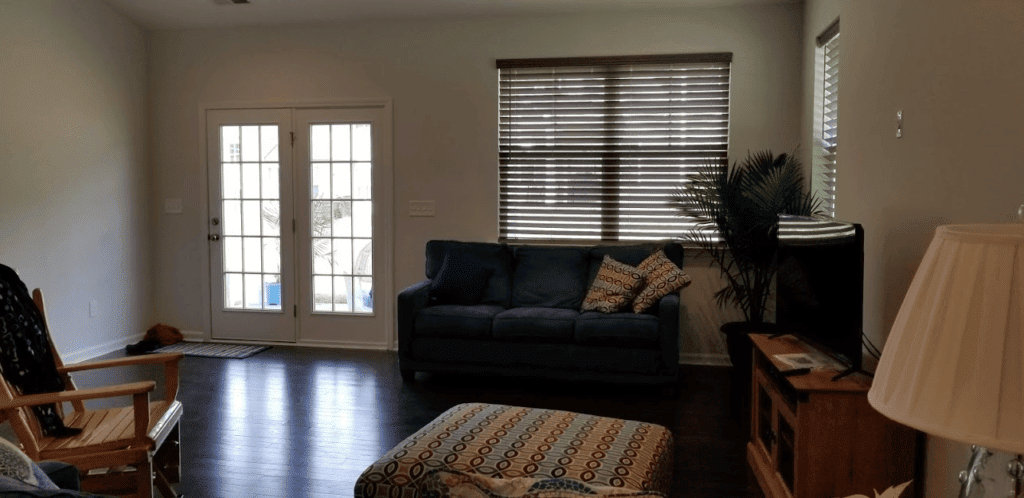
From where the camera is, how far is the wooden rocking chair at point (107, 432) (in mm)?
2369

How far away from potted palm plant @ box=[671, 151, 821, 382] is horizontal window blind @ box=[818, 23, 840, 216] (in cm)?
13

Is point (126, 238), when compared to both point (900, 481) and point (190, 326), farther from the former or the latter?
point (900, 481)

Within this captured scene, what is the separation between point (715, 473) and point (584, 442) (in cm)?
107

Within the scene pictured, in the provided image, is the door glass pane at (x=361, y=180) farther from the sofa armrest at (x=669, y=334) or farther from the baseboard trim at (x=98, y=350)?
the sofa armrest at (x=669, y=334)

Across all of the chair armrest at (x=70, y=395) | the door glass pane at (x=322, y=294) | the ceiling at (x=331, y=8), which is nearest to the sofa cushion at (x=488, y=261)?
the door glass pane at (x=322, y=294)

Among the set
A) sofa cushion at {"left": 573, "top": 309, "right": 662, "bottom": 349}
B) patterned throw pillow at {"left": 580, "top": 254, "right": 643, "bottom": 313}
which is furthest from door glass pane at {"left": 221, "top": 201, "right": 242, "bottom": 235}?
sofa cushion at {"left": 573, "top": 309, "right": 662, "bottom": 349}

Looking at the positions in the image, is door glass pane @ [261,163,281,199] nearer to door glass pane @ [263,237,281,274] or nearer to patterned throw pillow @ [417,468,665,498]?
door glass pane @ [263,237,281,274]

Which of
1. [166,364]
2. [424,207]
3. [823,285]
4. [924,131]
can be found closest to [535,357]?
[424,207]

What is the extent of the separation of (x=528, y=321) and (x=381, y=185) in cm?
196

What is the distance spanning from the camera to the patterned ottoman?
2.29m

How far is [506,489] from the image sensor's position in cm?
106

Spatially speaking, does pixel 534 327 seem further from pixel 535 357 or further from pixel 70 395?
pixel 70 395

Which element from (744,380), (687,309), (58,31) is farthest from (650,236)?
(58,31)

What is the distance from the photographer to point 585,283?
5.20 metres
